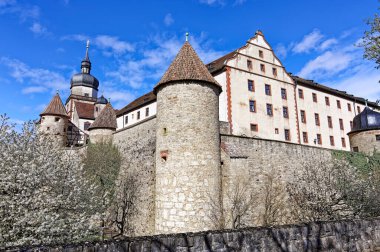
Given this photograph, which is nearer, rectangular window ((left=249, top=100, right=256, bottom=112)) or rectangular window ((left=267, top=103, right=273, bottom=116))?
rectangular window ((left=249, top=100, right=256, bottom=112))

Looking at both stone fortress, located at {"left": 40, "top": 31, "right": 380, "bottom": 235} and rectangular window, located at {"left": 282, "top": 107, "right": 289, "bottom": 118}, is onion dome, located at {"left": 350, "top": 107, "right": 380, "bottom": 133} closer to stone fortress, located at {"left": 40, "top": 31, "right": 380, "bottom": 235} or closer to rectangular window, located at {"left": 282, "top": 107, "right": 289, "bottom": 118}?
stone fortress, located at {"left": 40, "top": 31, "right": 380, "bottom": 235}

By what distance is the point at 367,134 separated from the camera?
24.1 metres

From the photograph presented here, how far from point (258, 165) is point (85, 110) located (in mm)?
42853

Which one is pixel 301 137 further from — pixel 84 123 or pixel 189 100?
pixel 84 123

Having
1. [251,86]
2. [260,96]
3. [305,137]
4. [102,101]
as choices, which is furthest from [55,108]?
[305,137]

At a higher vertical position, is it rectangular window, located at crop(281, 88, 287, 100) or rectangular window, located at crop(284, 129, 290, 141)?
rectangular window, located at crop(281, 88, 287, 100)

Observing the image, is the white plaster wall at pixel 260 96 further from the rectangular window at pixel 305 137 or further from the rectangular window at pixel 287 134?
the rectangular window at pixel 305 137

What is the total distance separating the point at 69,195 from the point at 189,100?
6.01 metres

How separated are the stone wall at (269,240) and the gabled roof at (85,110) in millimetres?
48136

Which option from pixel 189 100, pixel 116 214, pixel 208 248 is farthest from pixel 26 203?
pixel 116 214

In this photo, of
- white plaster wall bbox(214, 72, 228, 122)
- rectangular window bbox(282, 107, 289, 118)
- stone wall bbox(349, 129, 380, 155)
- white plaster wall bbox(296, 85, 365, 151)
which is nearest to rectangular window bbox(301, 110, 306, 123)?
white plaster wall bbox(296, 85, 365, 151)

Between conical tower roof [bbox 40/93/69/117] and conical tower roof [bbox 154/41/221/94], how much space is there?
20.4 metres

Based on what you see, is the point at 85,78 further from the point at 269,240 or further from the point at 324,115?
the point at 269,240

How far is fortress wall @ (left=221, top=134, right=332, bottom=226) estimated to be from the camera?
14.2 m
